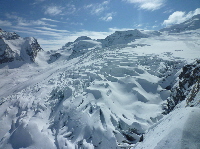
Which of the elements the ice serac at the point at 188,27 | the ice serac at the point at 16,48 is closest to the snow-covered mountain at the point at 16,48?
the ice serac at the point at 16,48

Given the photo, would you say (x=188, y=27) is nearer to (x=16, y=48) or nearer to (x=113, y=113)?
(x=113, y=113)

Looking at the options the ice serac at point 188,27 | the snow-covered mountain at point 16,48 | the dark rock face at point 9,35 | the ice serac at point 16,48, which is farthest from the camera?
the ice serac at point 188,27

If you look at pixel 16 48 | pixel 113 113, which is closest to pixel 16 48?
pixel 16 48

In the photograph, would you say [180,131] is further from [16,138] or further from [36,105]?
[36,105]

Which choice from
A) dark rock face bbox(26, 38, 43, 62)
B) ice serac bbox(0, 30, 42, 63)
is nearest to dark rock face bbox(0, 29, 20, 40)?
ice serac bbox(0, 30, 42, 63)

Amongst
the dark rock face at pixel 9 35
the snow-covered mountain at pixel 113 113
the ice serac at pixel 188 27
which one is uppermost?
the ice serac at pixel 188 27

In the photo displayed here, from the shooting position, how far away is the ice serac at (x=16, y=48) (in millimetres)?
71125

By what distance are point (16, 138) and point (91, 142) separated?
3496 mm

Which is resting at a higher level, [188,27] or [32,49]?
[188,27]

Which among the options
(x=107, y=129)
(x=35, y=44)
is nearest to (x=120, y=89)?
(x=107, y=129)

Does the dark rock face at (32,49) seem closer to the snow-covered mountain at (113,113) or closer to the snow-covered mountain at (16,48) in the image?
the snow-covered mountain at (16,48)

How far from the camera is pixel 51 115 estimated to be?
21.7 feet

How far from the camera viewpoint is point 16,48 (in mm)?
78250

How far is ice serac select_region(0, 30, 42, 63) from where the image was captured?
71.1 m
